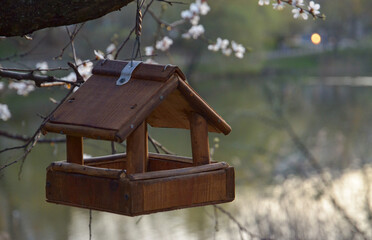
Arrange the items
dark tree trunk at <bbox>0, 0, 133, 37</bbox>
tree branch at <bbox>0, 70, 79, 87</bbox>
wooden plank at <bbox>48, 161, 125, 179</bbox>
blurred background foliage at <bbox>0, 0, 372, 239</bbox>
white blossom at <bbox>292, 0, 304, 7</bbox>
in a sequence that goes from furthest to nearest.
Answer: blurred background foliage at <bbox>0, 0, 372, 239</bbox>
white blossom at <bbox>292, 0, 304, 7</bbox>
tree branch at <bbox>0, 70, 79, 87</bbox>
wooden plank at <bbox>48, 161, 125, 179</bbox>
dark tree trunk at <bbox>0, 0, 133, 37</bbox>

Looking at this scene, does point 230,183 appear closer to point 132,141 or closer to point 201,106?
point 201,106

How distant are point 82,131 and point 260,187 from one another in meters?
11.3

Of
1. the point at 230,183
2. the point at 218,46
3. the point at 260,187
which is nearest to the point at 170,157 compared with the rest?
the point at 230,183

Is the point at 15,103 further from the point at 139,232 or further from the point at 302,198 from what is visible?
the point at 302,198

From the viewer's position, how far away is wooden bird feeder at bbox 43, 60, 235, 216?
225 cm

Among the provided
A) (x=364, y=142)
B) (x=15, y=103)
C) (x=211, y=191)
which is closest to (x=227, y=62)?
(x=15, y=103)

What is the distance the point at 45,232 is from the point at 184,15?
23.9 feet

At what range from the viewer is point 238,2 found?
36375mm

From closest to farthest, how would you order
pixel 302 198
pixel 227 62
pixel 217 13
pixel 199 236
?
pixel 302 198
pixel 199 236
pixel 217 13
pixel 227 62

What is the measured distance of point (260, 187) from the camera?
13320 millimetres

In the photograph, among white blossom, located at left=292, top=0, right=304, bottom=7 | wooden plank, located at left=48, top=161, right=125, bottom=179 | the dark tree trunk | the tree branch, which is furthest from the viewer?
white blossom, located at left=292, top=0, right=304, bottom=7

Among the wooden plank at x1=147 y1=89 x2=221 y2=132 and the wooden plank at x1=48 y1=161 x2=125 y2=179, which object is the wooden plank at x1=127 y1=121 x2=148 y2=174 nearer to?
the wooden plank at x1=48 y1=161 x2=125 y2=179

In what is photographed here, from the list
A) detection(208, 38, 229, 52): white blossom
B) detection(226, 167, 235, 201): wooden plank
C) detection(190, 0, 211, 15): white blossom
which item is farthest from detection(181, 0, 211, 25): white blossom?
detection(226, 167, 235, 201): wooden plank

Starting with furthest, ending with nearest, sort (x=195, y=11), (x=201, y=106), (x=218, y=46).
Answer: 1. (x=195, y=11)
2. (x=218, y=46)
3. (x=201, y=106)
